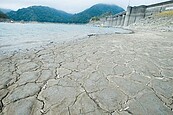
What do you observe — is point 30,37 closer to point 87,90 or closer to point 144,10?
point 87,90

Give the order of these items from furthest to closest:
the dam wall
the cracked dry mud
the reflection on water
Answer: the dam wall, the reflection on water, the cracked dry mud

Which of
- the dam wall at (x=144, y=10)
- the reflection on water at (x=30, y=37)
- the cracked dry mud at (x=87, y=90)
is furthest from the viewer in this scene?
the dam wall at (x=144, y=10)

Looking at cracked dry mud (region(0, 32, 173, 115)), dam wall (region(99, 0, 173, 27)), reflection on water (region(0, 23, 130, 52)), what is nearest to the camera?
cracked dry mud (region(0, 32, 173, 115))

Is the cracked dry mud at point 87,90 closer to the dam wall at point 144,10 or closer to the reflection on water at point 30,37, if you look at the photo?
the reflection on water at point 30,37

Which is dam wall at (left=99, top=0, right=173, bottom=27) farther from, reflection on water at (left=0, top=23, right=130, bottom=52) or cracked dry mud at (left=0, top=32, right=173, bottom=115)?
cracked dry mud at (left=0, top=32, right=173, bottom=115)

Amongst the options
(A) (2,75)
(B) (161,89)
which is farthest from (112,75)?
(A) (2,75)

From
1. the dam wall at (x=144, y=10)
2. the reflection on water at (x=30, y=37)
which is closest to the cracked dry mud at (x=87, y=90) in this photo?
the reflection on water at (x=30, y=37)

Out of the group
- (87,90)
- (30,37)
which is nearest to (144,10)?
(30,37)

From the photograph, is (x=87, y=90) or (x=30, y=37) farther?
(x=30, y=37)

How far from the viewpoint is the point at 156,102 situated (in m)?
2.13

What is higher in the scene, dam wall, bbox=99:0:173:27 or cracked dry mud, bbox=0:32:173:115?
dam wall, bbox=99:0:173:27

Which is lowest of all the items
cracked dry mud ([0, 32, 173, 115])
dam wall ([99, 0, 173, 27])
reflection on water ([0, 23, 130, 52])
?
reflection on water ([0, 23, 130, 52])

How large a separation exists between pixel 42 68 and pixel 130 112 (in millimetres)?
2678

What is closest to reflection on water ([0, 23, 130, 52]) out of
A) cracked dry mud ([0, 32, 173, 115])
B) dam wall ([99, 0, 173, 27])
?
cracked dry mud ([0, 32, 173, 115])
